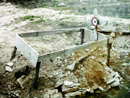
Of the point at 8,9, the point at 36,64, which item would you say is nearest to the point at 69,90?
the point at 36,64

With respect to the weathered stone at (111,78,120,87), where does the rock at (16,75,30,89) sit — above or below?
above

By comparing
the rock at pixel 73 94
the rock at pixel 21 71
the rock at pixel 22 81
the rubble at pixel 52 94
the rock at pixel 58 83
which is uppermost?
the rock at pixel 21 71

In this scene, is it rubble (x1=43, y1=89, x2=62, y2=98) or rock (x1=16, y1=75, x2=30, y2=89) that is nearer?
rubble (x1=43, y1=89, x2=62, y2=98)

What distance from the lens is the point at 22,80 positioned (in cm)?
378

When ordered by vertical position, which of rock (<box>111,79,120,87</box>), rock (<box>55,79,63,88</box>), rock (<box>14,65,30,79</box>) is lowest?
rock (<box>111,79,120,87</box>)

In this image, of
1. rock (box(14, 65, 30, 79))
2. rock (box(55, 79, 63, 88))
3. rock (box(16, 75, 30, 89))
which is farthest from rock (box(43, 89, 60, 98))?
rock (box(14, 65, 30, 79))

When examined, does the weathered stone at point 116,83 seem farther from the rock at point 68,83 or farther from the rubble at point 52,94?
the rubble at point 52,94

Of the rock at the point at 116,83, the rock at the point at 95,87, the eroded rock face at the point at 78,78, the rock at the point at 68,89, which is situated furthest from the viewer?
the rock at the point at 116,83

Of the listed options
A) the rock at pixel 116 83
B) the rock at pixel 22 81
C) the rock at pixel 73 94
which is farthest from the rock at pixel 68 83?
the rock at pixel 116 83

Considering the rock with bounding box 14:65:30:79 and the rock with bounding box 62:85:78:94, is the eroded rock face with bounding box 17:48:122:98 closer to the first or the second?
the rock with bounding box 62:85:78:94

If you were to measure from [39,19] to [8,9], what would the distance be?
3.47 meters

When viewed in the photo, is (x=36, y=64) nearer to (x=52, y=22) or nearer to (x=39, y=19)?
(x=52, y=22)

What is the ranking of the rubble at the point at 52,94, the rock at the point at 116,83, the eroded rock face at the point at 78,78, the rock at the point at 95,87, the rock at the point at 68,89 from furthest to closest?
1. the rock at the point at 116,83
2. the rock at the point at 95,87
3. the eroded rock face at the point at 78,78
4. the rock at the point at 68,89
5. the rubble at the point at 52,94

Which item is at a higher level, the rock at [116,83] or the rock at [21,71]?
the rock at [21,71]
